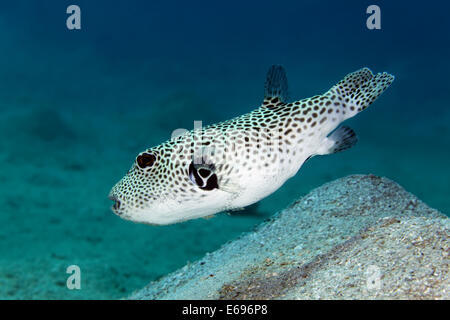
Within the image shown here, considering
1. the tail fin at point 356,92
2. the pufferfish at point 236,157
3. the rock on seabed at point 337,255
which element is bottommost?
the rock on seabed at point 337,255

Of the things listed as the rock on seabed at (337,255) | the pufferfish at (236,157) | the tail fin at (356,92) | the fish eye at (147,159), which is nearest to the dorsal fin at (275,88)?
the pufferfish at (236,157)

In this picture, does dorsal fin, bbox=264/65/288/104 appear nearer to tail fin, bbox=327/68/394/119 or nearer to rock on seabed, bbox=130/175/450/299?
tail fin, bbox=327/68/394/119

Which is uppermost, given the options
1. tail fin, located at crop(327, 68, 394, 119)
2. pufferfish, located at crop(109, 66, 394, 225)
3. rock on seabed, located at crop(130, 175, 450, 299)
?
tail fin, located at crop(327, 68, 394, 119)

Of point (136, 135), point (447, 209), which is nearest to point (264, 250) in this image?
point (447, 209)

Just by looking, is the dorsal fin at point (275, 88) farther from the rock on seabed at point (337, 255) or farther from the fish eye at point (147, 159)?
the rock on seabed at point (337, 255)

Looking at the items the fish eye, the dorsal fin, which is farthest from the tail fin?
the fish eye

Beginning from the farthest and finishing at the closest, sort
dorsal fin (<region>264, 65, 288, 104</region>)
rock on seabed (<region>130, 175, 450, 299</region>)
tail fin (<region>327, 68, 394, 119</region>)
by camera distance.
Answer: dorsal fin (<region>264, 65, 288, 104</region>)
tail fin (<region>327, 68, 394, 119</region>)
rock on seabed (<region>130, 175, 450, 299</region>)
